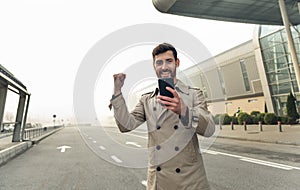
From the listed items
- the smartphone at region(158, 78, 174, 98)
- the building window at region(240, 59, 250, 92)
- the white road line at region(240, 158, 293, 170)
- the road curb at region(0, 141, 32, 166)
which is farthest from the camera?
the building window at region(240, 59, 250, 92)

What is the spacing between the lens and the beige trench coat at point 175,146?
1615 millimetres

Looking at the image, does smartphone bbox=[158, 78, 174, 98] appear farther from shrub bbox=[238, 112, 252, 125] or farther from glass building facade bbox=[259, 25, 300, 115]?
glass building facade bbox=[259, 25, 300, 115]

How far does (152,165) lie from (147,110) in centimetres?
38

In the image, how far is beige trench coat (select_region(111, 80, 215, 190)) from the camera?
63.6 inches

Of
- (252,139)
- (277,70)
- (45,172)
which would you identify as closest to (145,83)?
(45,172)

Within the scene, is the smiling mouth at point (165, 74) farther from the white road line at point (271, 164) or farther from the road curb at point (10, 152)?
the road curb at point (10, 152)

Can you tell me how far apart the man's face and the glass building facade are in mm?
28959

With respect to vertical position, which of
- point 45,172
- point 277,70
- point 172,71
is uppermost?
point 277,70

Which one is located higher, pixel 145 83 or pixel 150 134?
pixel 145 83

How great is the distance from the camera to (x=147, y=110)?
1795mm

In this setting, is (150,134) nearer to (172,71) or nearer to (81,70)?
(172,71)

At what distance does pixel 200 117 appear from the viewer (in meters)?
1.48

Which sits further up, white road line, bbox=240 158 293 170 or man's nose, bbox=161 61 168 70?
man's nose, bbox=161 61 168 70

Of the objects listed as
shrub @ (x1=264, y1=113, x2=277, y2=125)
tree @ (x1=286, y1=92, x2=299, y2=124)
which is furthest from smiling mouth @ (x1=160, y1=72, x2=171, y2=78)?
shrub @ (x1=264, y1=113, x2=277, y2=125)
